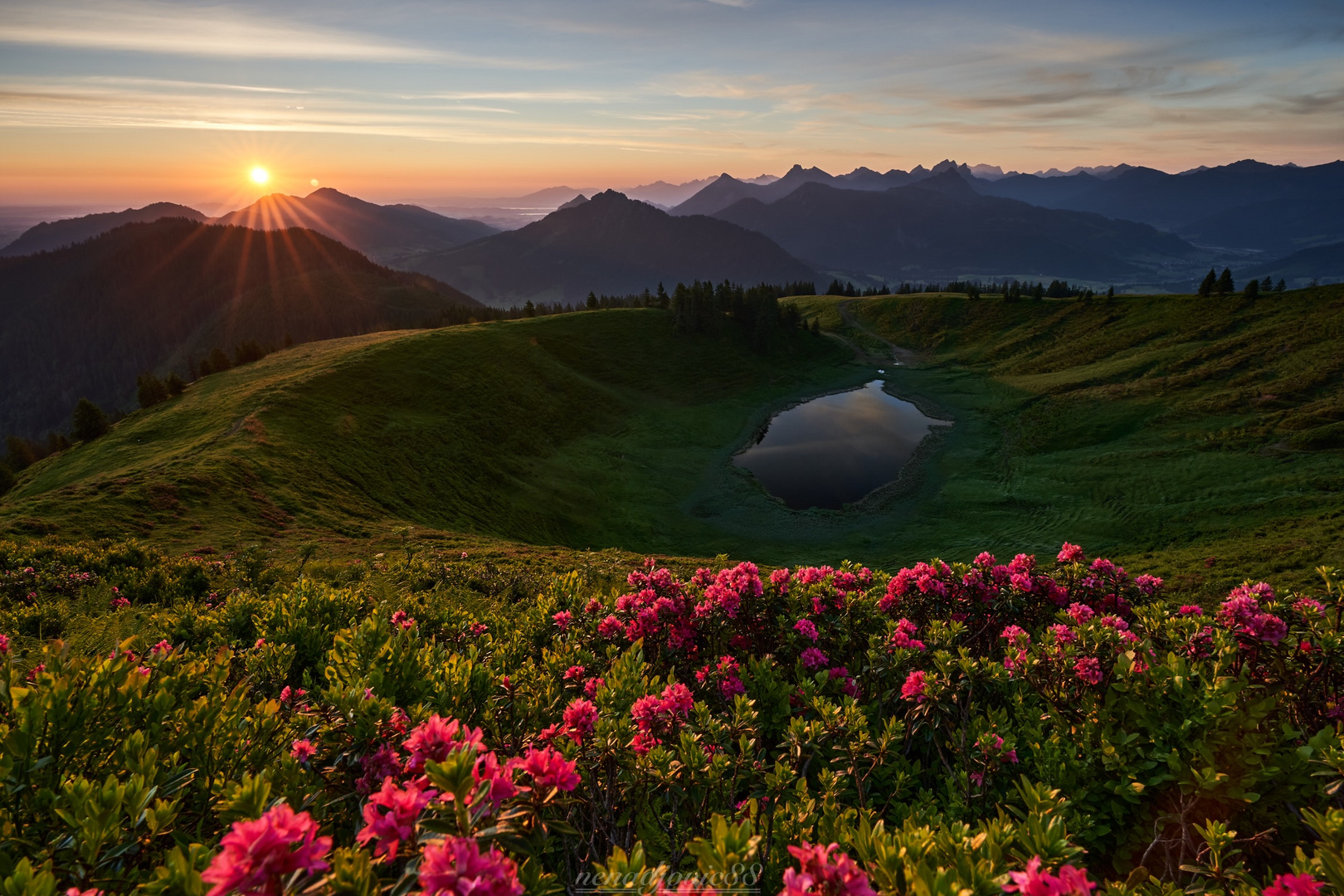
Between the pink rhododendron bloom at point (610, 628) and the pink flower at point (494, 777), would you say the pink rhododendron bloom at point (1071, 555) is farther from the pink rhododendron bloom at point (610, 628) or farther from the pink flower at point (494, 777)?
the pink flower at point (494, 777)

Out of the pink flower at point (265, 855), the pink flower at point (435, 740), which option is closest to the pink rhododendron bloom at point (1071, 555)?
the pink flower at point (435, 740)

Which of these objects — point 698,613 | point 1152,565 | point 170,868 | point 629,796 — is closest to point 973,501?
point 1152,565

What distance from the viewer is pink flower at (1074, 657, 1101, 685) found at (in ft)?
20.1

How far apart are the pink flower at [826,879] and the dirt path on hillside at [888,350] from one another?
116380 millimetres

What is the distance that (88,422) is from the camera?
163 feet

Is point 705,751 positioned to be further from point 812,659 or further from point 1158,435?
point 1158,435

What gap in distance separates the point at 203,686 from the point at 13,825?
2344mm

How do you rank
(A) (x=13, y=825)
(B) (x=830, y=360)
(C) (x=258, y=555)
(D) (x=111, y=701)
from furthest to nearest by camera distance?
(B) (x=830, y=360) < (C) (x=258, y=555) < (D) (x=111, y=701) < (A) (x=13, y=825)

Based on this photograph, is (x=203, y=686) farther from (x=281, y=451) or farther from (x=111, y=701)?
(x=281, y=451)

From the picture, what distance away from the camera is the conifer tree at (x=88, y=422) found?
48875 mm

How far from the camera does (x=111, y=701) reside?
176 inches

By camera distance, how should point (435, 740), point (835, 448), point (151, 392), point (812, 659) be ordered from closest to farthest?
point (435, 740) → point (812, 659) → point (151, 392) → point (835, 448)

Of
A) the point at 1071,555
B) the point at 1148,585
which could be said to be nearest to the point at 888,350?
the point at 1071,555

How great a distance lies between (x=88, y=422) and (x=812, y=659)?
225 feet
